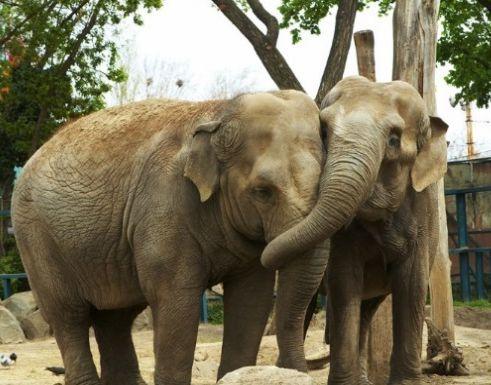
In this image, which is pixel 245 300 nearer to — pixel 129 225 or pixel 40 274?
pixel 129 225

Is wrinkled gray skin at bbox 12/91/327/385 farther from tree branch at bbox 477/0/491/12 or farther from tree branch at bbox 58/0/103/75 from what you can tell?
tree branch at bbox 477/0/491/12

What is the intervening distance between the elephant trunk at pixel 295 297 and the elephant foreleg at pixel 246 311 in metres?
0.32

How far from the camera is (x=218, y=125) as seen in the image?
8.05 metres

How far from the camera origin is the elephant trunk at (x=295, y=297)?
7750mm

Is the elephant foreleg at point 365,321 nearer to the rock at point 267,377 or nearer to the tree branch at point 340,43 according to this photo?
the rock at point 267,377

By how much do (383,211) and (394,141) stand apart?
18.5 inches

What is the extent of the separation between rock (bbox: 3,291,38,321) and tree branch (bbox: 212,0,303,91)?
4712 millimetres

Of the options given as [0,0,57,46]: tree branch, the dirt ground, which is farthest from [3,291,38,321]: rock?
[0,0,57,46]: tree branch

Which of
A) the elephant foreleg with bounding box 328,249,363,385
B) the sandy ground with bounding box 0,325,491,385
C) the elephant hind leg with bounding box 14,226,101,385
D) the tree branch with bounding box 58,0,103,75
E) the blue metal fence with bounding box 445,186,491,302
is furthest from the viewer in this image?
the tree branch with bounding box 58,0,103,75

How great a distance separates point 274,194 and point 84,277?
6.43 feet

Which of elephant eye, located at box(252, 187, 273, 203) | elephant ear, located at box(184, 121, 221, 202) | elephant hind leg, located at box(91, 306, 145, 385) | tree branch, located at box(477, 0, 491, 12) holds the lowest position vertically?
elephant hind leg, located at box(91, 306, 145, 385)

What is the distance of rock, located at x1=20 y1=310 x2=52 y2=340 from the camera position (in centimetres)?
1691

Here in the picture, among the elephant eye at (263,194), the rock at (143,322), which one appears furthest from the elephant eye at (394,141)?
the rock at (143,322)

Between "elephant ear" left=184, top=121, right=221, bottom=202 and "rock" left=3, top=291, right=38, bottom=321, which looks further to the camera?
"rock" left=3, top=291, right=38, bottom=321
